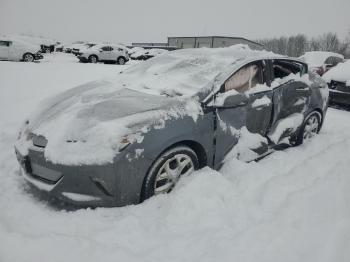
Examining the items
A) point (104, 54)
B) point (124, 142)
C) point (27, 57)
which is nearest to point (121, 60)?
point (104, 54)

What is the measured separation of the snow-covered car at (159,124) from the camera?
2801 millimetres

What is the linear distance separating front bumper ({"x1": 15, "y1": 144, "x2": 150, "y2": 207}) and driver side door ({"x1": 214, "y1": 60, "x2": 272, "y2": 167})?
1.09 metres

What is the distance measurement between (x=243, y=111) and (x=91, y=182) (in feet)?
6.54

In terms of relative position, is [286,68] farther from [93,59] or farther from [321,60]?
[93,59]

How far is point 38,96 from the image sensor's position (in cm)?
773

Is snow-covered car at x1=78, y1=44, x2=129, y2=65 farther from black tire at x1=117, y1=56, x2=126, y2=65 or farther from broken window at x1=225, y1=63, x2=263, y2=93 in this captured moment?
broken window at x1=225, y1=63, x2=263, y2=93

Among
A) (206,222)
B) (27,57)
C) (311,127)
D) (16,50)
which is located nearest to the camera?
(206,222)

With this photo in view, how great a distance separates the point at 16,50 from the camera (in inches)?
717

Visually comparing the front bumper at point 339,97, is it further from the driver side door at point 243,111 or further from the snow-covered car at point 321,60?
the driver side door at point 243,111

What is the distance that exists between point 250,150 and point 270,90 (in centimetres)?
88

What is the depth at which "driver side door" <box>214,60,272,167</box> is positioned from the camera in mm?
3561

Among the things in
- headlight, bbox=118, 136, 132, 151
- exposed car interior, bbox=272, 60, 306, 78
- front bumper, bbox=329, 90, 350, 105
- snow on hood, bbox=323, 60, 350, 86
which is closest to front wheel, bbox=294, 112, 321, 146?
Answer: exposed car interior, bbox=272, 60, 306, 78

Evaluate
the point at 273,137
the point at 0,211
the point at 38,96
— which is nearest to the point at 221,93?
the point at 273,137

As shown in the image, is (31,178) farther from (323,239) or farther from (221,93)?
(323,239)
